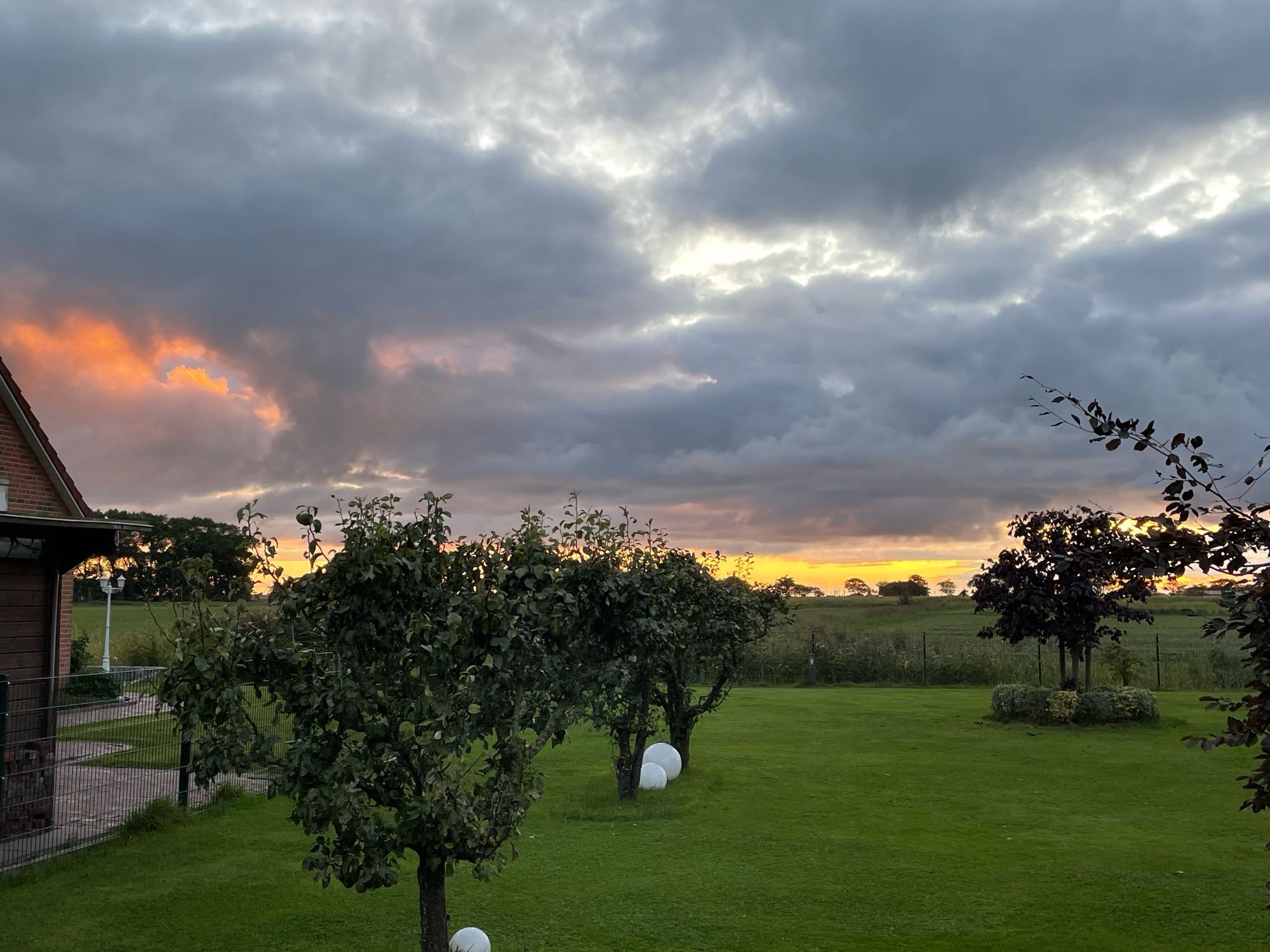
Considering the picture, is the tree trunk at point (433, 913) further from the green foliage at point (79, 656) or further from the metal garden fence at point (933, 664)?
the metal garden fence at point (933, 664)

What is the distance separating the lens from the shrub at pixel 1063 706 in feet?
62.9

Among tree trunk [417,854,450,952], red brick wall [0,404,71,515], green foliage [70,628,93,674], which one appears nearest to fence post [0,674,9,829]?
tree trunk [417,854,450,952]

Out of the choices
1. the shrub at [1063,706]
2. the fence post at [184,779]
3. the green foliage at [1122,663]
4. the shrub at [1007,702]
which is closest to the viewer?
the fence post at [184,779]

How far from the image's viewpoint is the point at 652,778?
494 inches

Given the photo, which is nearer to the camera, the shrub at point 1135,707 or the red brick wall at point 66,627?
the red brick wall at point 66,627

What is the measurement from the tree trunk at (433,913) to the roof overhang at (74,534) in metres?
6.20

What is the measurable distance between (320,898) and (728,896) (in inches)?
138

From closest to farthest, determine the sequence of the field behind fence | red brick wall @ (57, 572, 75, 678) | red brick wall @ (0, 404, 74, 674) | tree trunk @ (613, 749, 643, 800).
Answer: tree trunk @ (613, 749, 643, 800)
red brick wall @ (0, 404, 74, 674)
red brick wall @ (57, 572, 75, 678)
the field behind fence

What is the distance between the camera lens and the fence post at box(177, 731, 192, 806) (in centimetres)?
1130

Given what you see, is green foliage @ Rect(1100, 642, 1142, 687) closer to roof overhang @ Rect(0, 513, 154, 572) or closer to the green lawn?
the green lawn

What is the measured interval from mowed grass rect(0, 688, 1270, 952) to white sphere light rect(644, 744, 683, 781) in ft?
1.08

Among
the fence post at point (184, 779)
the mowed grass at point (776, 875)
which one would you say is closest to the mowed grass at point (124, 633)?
the fence post at point (184, 779)

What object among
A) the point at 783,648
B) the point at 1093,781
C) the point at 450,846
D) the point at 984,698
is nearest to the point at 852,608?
the point at 783,648

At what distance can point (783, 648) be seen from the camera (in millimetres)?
30875
